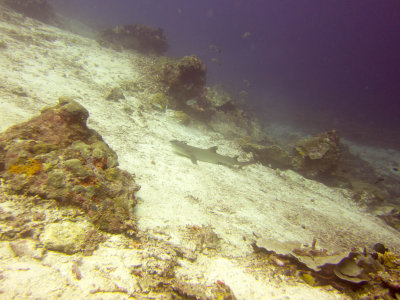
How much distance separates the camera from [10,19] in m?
11.6

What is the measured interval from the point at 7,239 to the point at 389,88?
111106 mm

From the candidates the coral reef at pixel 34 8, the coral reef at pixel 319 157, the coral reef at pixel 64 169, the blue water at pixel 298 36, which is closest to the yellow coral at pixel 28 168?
the coral reef at pixel 64 169

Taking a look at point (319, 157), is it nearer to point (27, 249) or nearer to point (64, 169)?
point (64, 169)

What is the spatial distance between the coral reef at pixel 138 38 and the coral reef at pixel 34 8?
5.23 m

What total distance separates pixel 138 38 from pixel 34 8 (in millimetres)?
9392

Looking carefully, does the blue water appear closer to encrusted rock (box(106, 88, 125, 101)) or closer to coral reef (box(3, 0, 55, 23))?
coral reef (box(3, 0, 55, 23))

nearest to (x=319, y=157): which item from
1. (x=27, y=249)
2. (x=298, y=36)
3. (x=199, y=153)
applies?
(x=199, y=153)

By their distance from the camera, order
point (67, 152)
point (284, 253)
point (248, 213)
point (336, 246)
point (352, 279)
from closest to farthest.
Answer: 1. point (352, 279)
2. point (67, 152)
3. point (284, 253)
4. point (336, 246)
5. point (248, 213)

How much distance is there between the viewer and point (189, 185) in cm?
527

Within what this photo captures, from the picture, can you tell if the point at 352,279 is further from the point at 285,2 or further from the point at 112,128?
the point at 285,2

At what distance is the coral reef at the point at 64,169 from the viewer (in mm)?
2654

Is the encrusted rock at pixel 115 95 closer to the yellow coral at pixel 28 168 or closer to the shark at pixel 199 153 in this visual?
the shark at pixel 199 153

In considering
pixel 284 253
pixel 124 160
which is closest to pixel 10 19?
pixel 124 160

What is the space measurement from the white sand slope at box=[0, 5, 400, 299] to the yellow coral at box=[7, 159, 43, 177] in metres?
1.82
